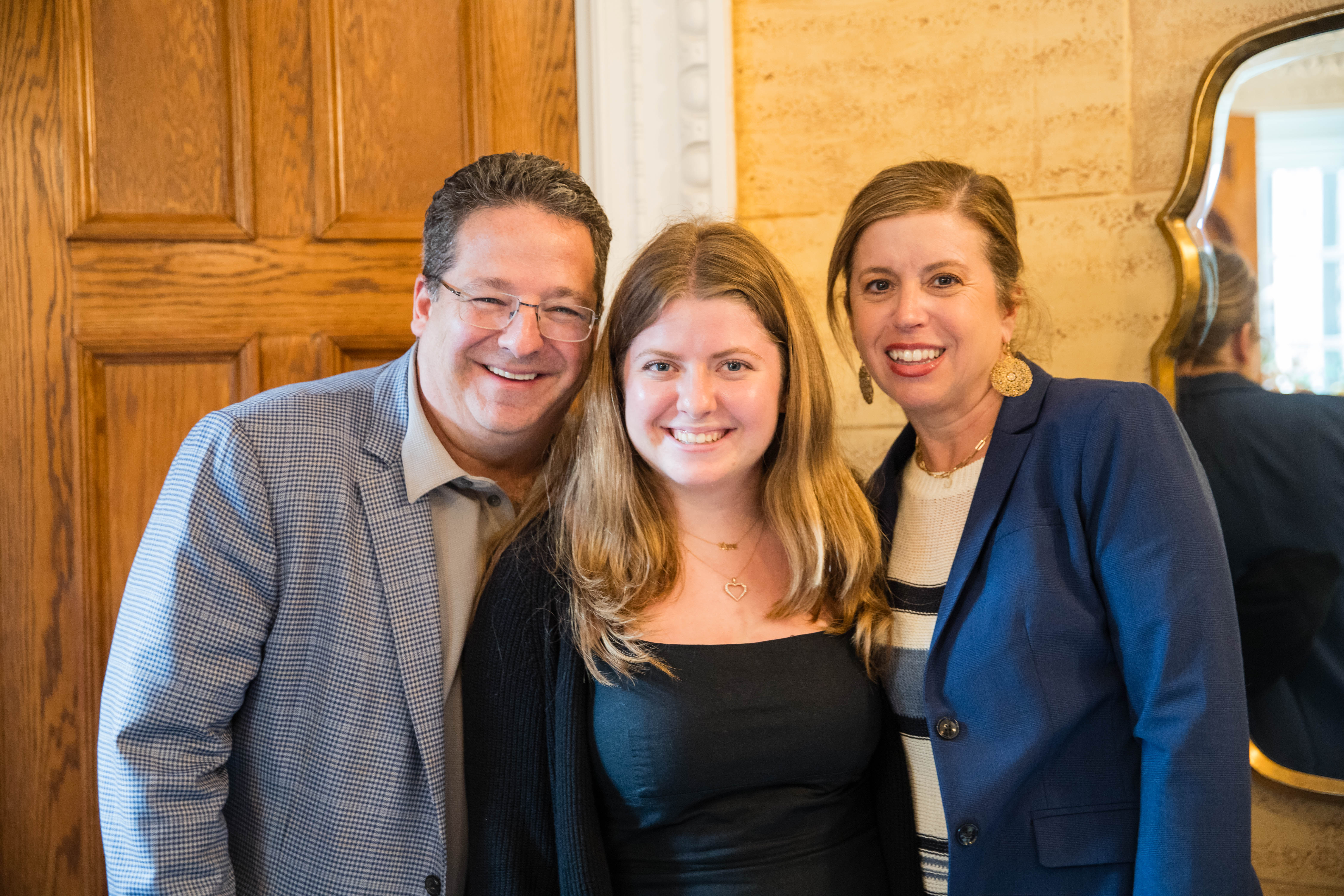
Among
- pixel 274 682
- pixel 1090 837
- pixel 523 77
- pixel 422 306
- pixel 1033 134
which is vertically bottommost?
pixel 1090 837

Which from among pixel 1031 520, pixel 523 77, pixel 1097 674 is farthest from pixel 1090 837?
pixel 523 77

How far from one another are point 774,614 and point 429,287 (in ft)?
2.53

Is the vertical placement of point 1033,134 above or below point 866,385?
above

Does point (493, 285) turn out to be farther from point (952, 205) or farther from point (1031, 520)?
point (1031, 520)

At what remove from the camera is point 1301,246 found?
1696 mm

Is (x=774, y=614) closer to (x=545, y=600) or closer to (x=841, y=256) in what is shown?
(x=545, y=600)

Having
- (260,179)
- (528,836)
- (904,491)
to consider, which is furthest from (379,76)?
(528,836)

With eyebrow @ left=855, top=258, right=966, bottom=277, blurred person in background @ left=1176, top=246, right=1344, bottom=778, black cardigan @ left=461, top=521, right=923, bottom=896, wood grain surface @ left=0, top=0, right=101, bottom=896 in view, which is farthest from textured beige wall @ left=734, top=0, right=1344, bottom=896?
wood grain surface @ left=0, top=0, right=101, bottom=896

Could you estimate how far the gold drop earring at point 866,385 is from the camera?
1.63 m

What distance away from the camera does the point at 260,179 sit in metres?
1.91

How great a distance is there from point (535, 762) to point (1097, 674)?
82 cm

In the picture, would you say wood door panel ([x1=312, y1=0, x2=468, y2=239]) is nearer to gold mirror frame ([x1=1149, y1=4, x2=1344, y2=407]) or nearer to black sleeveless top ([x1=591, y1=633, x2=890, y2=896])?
black sleeveless top ([x1=591, y1=633, x2=890, y2=896])

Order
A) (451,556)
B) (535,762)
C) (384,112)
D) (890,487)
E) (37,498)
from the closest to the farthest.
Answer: (535,762)
(451,556)
(890,487)
(37,498)
(384,112)

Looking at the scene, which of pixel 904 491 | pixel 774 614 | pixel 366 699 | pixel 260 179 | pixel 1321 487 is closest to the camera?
pixel 366 699
